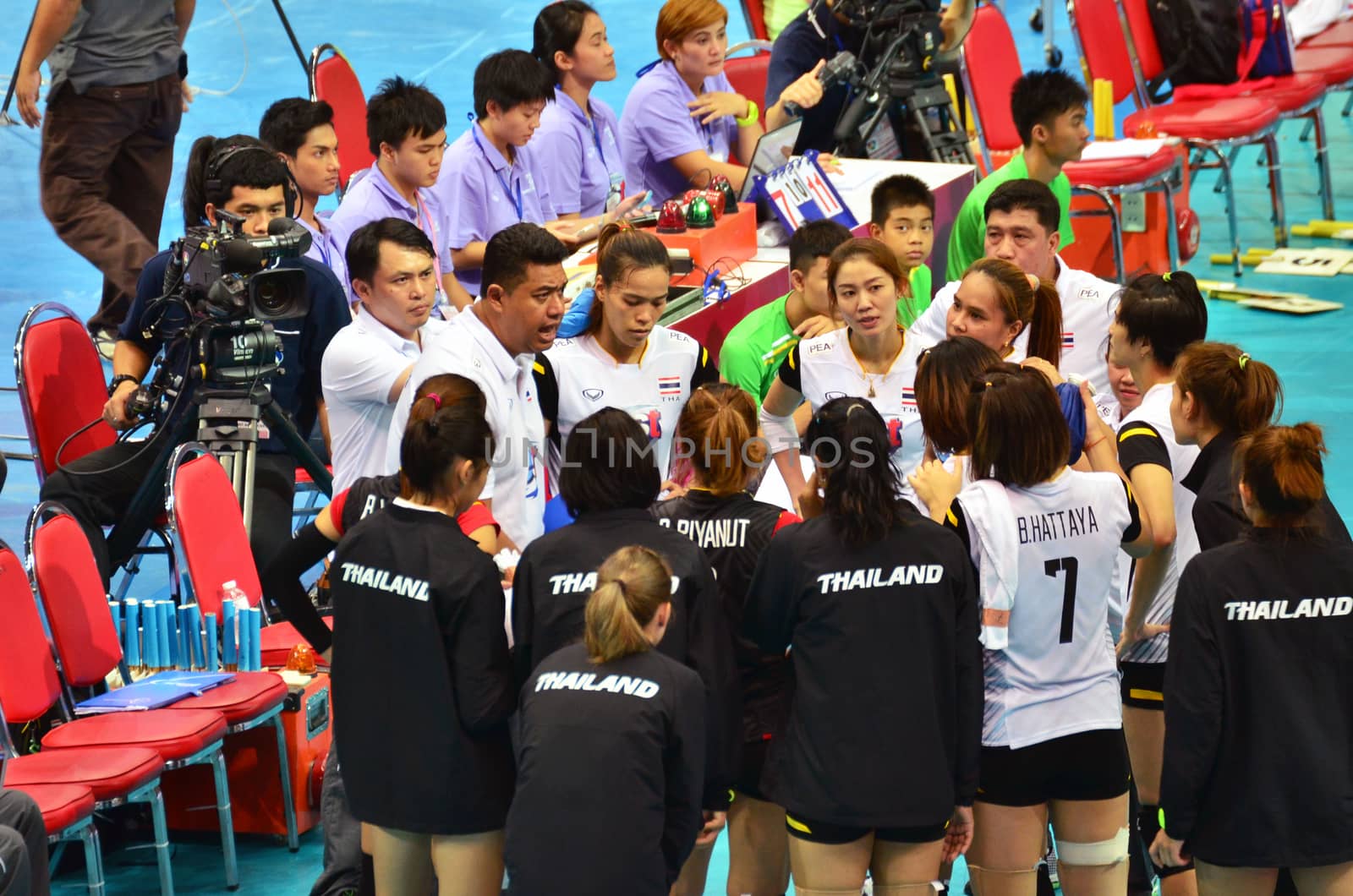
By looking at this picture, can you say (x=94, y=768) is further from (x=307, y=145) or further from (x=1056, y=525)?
(x=307, y=145)

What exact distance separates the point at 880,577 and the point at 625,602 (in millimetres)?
517

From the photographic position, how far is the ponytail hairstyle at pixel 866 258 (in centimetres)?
434

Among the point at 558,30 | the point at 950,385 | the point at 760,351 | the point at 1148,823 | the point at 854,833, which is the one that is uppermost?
the point at 558,30

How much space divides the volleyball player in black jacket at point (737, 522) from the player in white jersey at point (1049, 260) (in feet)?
6.22

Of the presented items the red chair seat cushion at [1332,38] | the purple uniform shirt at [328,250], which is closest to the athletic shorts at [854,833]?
the purple uniform shirt at [328,250]

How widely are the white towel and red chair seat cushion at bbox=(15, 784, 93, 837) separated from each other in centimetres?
213

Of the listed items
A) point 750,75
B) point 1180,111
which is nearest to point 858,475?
point 750,75

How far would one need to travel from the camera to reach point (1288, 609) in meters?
3.08

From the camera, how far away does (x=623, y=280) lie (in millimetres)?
4301

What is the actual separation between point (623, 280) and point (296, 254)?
1.28 m

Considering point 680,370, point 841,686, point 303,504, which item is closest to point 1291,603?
point 841,686

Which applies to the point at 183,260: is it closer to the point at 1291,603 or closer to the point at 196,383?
the point at 196,383

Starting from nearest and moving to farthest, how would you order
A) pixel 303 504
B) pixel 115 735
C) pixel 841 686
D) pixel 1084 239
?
1. pixel 841 686
2. pixel 115 735
3. pixel 303 504
4. pixel 1084 239

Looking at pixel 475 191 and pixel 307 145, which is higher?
pixel 307 145
